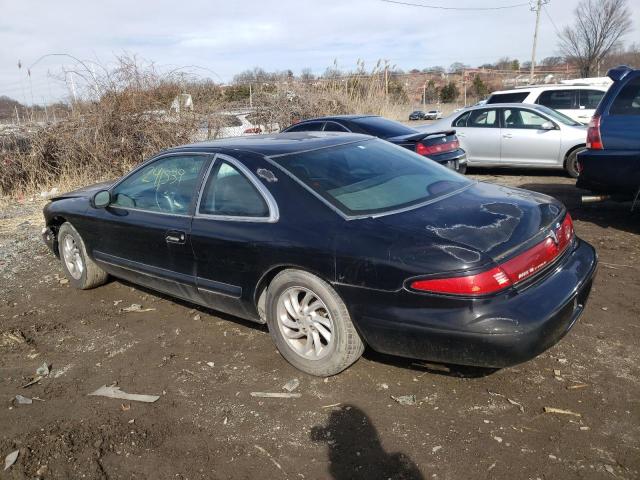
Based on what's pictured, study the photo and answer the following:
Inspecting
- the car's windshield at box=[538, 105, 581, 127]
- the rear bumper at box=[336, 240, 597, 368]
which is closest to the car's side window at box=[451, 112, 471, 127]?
the car's windshield at box=[538, 105, 581, 127]

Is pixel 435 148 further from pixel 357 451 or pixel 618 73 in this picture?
pixel 357 451

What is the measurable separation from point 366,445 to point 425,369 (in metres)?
0.82

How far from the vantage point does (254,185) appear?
350 cm

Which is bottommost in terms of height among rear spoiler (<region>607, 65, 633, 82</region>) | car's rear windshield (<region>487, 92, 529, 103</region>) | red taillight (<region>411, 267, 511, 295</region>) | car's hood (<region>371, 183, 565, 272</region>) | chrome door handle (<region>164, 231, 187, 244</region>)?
chrome door handle (<region>164, 231, 187, 244</region>)

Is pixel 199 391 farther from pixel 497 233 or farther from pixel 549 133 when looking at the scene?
pixel 549 133

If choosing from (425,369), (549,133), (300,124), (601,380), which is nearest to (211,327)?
(425,369)

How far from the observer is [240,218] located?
3.51m

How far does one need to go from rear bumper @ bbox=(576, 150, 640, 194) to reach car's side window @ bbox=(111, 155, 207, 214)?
4.54 meters

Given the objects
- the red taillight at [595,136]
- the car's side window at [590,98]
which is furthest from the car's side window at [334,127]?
the car's side window at [590,98]

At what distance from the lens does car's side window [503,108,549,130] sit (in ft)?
32.0

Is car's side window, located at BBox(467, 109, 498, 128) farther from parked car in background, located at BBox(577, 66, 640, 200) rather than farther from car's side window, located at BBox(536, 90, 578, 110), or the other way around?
parked car in background, located at BBox(577, 66, 640, 200)

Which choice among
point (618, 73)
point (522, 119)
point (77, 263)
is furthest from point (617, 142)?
point (77, 263)

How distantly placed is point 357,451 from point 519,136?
8.60 metres

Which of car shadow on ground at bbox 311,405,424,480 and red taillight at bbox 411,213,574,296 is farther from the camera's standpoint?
red taillight at bbox 411,213,574,296
